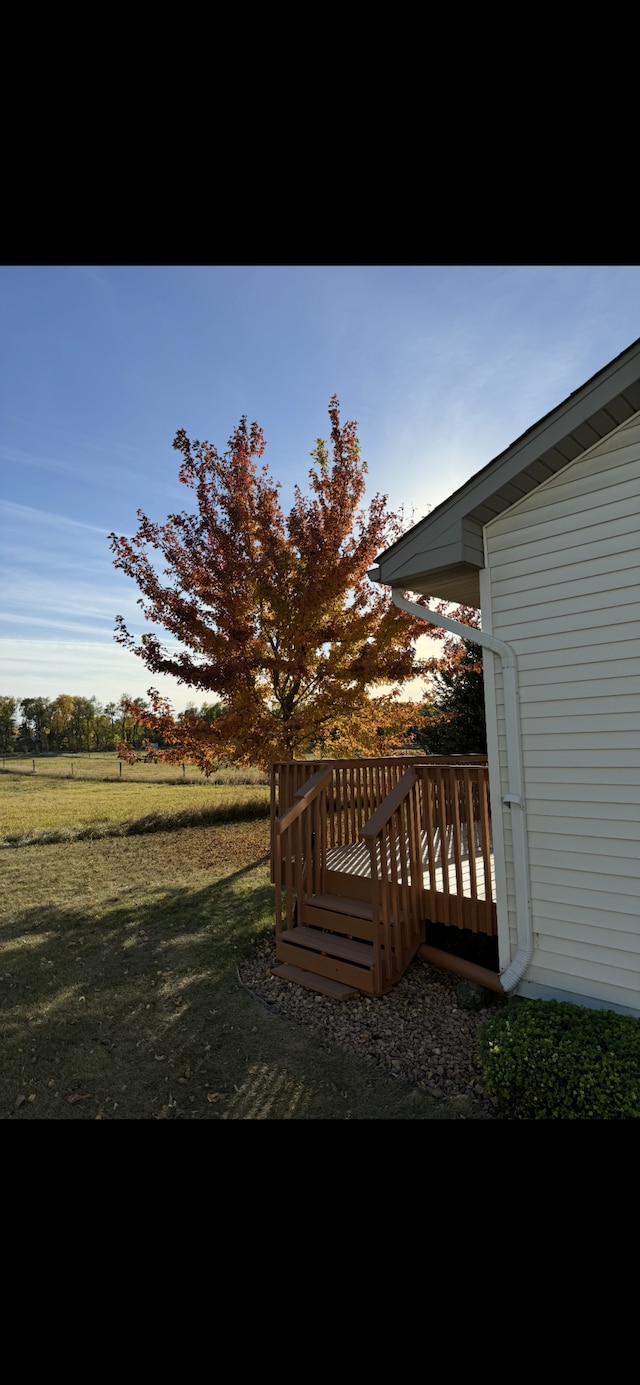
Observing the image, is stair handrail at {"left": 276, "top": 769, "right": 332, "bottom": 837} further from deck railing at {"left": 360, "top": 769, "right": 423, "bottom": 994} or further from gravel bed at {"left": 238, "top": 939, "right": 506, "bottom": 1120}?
gravel bed at {"left": 238, "top": 939, "right": 506, "bottom": 1120}

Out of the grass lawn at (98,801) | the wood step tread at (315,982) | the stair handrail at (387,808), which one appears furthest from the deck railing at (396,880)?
the grass lawn at (98,801)

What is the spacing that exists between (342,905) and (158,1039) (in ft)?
6.08

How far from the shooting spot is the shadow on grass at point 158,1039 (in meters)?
3.24

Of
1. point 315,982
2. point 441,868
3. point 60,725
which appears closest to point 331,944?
point 315,982

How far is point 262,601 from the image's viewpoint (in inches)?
306

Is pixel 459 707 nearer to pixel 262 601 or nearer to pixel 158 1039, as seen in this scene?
pixel 262 601

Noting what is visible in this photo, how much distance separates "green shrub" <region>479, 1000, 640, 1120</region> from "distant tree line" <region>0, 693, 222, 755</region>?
29047 mm

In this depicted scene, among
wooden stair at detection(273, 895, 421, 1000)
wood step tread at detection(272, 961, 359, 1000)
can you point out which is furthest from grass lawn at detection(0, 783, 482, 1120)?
wooden stair at detection(273, 895, 421, 1000)

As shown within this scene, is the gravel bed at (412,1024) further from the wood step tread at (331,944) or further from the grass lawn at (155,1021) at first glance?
the wood step tread at (331,944)

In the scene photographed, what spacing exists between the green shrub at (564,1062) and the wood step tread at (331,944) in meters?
1.48
